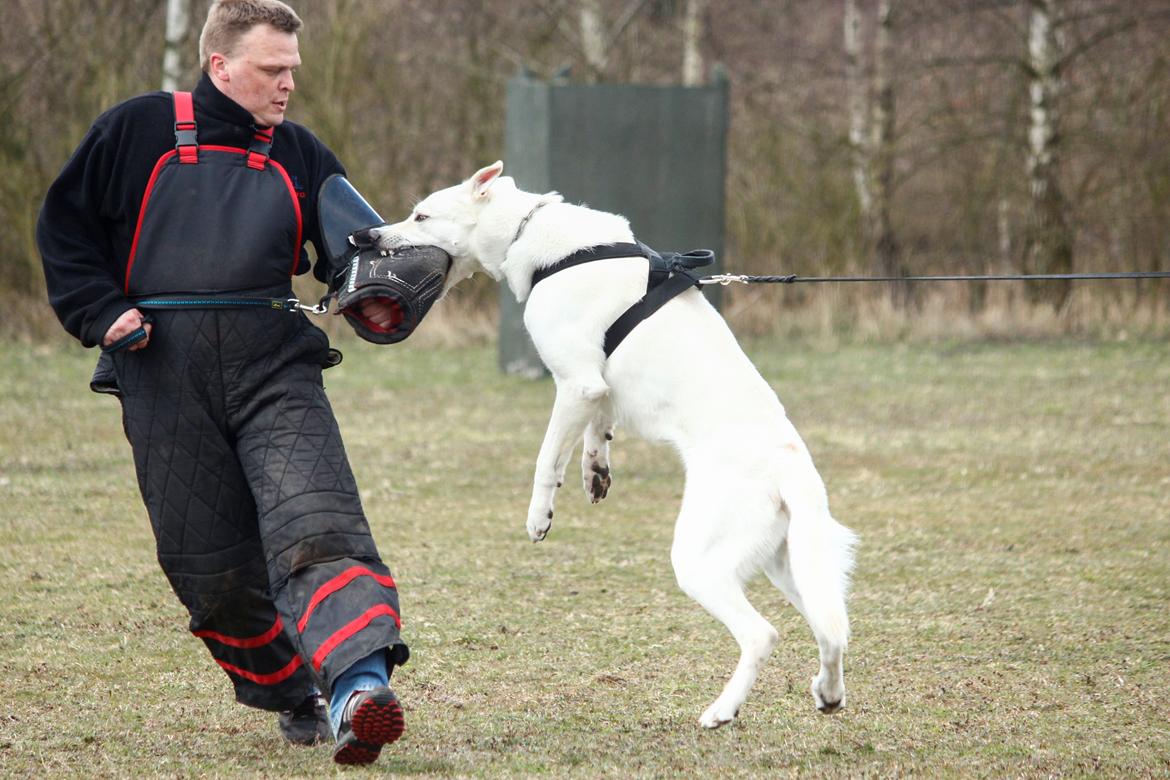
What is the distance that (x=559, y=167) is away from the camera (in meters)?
12.6

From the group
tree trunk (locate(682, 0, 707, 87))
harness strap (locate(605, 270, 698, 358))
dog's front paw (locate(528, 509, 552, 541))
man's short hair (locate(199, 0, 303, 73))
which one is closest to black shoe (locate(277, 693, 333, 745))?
dog's front paw (locate(528, 509, 552, 541))

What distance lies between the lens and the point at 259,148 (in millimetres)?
3803

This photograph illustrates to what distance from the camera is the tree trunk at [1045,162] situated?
628 inches

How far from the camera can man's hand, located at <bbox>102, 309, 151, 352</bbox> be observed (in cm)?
360

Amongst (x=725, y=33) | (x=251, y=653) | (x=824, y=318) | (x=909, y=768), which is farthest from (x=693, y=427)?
(x=725, y=33)

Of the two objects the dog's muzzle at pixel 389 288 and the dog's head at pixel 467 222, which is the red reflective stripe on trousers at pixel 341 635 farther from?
the dog's head at pixel 467 222

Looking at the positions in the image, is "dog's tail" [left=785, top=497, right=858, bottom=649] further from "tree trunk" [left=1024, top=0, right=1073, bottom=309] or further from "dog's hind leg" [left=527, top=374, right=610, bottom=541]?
"tree trunk" [left=1024, top=0, right=1073, bottom=309]

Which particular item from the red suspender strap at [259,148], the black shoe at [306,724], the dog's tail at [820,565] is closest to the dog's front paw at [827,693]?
the dog's tail at [820,565]

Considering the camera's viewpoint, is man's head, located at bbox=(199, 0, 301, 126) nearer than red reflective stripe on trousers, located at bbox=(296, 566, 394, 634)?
No

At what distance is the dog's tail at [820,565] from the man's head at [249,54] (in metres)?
1.76

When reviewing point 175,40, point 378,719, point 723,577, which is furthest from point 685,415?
point 175,40

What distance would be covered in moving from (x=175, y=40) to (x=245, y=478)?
41.6 feet

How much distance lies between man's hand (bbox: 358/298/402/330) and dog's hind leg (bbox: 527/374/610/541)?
1.70ft

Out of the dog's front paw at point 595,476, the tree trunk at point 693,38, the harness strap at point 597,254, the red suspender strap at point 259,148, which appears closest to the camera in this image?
the red suspender strap at point 259,148
